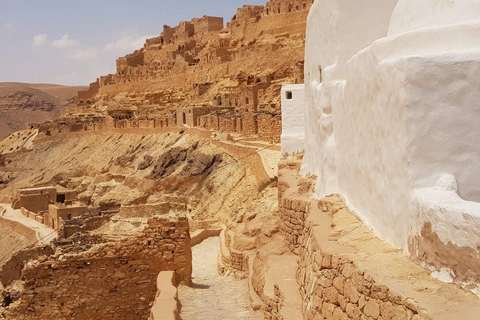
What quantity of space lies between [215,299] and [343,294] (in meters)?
4.22

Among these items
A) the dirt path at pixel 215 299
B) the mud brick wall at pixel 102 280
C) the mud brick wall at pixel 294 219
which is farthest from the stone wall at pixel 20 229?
the mud brick wall at pixel 294 219

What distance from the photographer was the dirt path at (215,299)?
6910 millimetres

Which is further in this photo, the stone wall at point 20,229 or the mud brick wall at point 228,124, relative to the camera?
the mud brick wall at point 228,124

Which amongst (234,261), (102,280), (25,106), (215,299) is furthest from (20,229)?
(25,106)

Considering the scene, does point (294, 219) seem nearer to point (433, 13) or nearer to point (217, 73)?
point (433, 13)

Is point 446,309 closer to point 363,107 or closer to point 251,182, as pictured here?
point 363,107

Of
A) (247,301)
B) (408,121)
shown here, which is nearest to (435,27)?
(408,121)

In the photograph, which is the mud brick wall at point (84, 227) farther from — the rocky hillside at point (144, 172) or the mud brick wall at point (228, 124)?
the mud brick wall at point (228, 124)

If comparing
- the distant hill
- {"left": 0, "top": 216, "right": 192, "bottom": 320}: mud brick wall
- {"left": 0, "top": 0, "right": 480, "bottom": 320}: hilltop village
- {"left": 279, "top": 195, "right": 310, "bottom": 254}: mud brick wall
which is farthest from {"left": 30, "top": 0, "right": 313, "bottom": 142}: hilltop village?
the distant hill

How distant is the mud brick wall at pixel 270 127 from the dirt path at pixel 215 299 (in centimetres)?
1012

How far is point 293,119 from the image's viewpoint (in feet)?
39.9

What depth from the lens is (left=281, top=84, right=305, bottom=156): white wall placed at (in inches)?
472

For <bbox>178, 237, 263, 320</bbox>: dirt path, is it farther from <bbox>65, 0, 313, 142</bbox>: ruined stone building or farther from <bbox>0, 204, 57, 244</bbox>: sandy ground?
<bbox>65, 0, 313, 142</bbox>: ruined stone building

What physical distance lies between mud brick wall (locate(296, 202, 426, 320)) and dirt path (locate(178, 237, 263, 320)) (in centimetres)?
192
